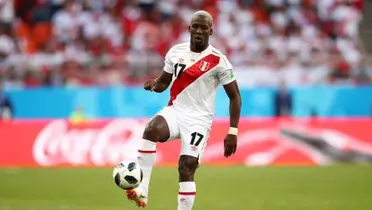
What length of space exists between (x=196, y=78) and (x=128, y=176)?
1379 mm

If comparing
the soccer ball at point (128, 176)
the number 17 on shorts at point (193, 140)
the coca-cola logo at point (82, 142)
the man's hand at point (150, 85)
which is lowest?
the coca-cola logo at point (82, 142)

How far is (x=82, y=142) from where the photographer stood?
21578 mm

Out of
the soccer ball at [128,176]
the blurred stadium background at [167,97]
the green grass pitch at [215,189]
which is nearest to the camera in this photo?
the soccer ball at [128,176]

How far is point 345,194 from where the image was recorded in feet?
48.0

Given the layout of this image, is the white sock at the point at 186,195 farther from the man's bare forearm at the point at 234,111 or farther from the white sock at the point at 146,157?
the man's bare forearm at the point at 234,111

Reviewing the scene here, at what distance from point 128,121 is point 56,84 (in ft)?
14.7

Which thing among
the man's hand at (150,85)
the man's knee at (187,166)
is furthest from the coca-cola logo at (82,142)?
the man's knee at (187,166)

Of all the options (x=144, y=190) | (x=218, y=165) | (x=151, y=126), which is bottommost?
(x=218, y=165)

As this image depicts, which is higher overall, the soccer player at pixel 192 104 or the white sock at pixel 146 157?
the soccer player at pixel 192 104

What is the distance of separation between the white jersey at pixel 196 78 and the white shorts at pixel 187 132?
2.3 inches

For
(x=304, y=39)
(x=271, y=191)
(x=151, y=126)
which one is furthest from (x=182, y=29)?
(x=151, y=126)

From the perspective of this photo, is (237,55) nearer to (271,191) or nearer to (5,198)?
(271,191)

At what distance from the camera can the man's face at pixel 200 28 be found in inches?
368

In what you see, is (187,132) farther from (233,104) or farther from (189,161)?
(233,104)
